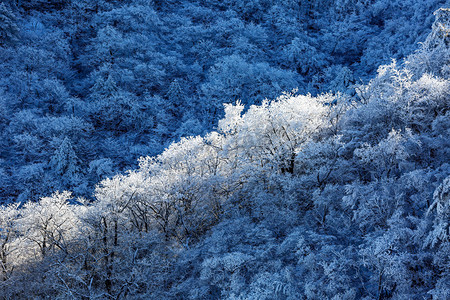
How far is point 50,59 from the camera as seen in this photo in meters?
47.7

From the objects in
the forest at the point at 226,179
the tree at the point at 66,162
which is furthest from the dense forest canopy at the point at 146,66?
the forest at the point at 226,179

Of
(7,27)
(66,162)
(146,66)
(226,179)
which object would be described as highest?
(7,27)

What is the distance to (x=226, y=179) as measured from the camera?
19547 mm

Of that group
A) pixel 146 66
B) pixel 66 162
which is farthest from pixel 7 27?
pixel 66 162

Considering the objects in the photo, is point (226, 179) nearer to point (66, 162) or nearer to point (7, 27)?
point (66, 162)

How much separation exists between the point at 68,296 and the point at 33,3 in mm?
62267

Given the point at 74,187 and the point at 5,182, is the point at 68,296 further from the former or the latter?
the point at 5,182

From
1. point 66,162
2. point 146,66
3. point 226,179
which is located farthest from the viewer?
point 146,66

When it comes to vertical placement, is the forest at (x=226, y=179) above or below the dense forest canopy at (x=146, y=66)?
below

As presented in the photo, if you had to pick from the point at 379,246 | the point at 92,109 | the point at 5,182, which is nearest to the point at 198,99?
the point at 92,109

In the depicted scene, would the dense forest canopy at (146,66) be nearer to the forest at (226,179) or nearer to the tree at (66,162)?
the tree at (66,162)

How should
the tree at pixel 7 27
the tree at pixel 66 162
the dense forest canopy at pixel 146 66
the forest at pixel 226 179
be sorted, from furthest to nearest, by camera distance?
the tree at pixel 7 27 < the dense forest canopy at pixel 146 66 < the tree at pixel 66 162 < the forest at pixel 226 179

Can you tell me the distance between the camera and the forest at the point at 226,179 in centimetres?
1116

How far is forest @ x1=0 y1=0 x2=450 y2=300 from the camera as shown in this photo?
11.2 m
